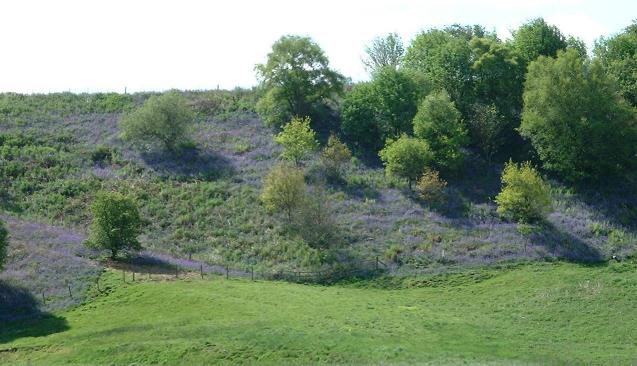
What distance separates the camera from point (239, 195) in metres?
74.3

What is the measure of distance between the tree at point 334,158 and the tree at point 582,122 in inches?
747

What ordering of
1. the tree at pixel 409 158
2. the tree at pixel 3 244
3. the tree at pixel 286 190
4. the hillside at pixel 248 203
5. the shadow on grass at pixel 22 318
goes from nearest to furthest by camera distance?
the shadow on grass at pixel 22 318 → the tree at pixel 3 244 → the hillside at pixel 248 203 → the tree at pixel 286 190 → the tree at pixel 409 158

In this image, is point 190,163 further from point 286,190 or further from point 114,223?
point 114,223

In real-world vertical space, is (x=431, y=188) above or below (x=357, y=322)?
above

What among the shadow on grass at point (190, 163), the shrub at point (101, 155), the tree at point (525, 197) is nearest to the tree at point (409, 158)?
the tree at point (525, 197)

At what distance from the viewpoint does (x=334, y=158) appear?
7662 centimetres

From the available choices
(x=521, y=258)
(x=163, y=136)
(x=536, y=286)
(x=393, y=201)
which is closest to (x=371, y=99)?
(x=393, y=201)

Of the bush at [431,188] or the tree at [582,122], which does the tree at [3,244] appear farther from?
the tree at [582,122]

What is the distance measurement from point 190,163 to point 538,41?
43.3 metres

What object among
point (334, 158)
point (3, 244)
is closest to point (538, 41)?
point (334, 158)

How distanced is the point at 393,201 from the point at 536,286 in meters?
21.5

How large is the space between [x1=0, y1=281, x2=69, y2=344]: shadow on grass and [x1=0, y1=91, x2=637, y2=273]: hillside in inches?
559

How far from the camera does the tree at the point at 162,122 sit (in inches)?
3260

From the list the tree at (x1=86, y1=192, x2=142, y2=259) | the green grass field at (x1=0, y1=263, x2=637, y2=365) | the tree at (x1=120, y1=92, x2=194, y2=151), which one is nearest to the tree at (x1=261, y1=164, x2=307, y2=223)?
the green grass field at (x1=0, y1=263, x2=637, y2=365)
